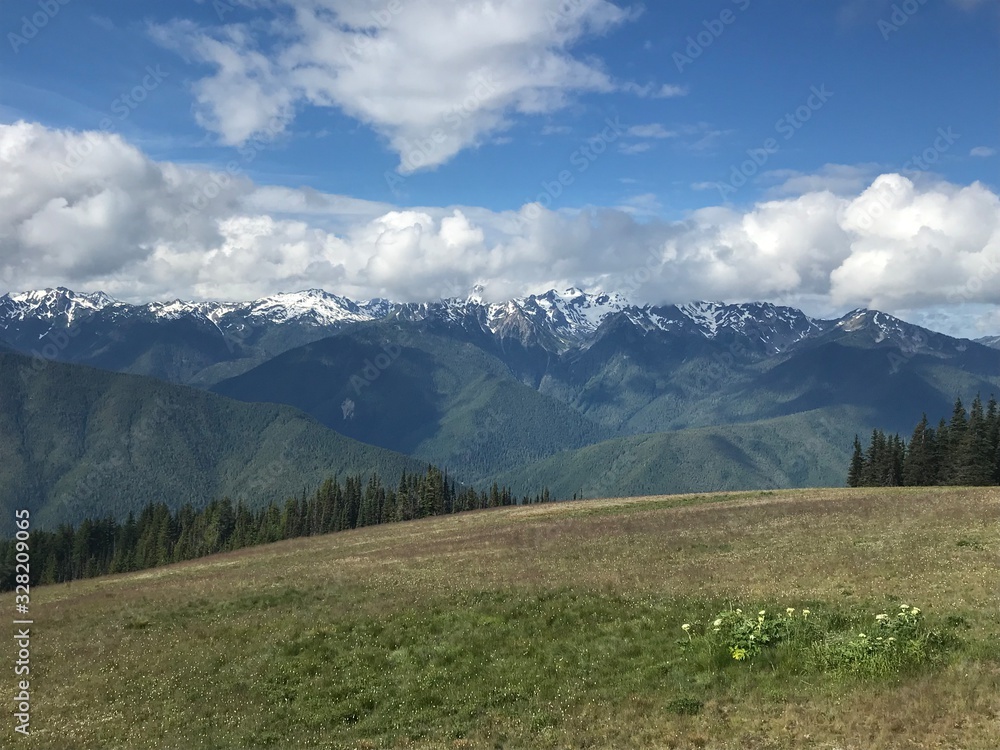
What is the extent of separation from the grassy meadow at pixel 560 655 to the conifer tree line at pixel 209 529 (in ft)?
341

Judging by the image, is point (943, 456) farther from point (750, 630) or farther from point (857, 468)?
point (750, 630)

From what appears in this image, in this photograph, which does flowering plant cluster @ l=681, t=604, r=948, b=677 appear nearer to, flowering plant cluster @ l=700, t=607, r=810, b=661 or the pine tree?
flowering plant cluster @ l=700, t=607, r=810, b=661

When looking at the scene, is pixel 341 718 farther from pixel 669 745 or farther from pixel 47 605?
pixel 47 605

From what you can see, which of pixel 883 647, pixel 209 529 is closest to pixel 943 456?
pixel 883 647

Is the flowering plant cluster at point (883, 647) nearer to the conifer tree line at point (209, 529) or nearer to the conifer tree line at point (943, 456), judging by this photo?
the conifer tree line at point (943, 456)

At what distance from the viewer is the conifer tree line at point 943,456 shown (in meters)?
90.9

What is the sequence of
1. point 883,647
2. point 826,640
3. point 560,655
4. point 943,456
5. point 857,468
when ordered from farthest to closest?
point 857,468 < point 943,456 < point 560,655 < point 826,640 < point 883,647

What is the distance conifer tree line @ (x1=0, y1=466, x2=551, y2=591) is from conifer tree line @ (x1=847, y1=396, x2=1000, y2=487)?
7629cm

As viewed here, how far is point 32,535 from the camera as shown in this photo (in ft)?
485

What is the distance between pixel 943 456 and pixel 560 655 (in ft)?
342

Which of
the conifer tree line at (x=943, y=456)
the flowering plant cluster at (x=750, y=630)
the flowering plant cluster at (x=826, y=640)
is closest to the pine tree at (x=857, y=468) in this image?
the conifer tree line at (x=943, y=456)

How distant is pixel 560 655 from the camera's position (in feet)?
69.1

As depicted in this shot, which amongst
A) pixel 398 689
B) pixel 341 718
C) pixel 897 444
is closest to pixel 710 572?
pixel 398 689

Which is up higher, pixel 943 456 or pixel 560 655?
pixel 943 456
